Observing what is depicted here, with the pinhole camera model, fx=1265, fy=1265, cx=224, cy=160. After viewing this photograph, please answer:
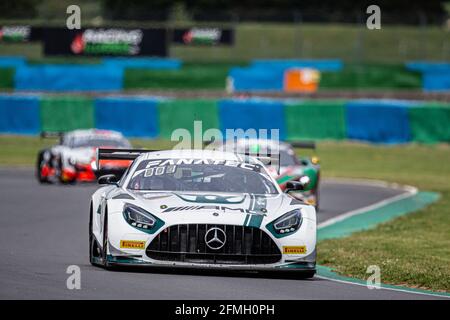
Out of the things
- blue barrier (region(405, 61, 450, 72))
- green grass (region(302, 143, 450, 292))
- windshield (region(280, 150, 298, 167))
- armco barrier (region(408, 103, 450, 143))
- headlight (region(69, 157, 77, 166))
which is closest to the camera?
green grass (region(302, 143, 450, 292))

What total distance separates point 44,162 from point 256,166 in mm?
14006

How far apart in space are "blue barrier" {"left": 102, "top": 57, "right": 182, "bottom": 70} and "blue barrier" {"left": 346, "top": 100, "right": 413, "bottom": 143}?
55.2ft

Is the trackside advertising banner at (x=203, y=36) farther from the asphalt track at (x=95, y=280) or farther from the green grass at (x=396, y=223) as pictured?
the asphalt track at (x=95, y=280)

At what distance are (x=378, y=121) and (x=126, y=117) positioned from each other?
7961 millimetres

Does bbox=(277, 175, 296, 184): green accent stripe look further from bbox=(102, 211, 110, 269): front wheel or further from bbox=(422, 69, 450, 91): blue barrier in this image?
bbox=(422, 69, 450, 91): blue barrier

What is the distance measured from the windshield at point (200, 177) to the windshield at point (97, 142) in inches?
553

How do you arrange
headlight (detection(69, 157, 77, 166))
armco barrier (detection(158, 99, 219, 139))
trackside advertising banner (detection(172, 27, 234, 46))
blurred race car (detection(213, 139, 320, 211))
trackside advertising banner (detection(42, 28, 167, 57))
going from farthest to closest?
trackside advertising banner (detection(172, 27, 234, 46)) < trackside advertising banner (detection(42, 28, 167, 57)) < armco barrier (detection(158, 99, 219, 139)) < headlight (detection(69, 157, 77, 166)) < blurred race car (detection(213, 139, 320, 211))

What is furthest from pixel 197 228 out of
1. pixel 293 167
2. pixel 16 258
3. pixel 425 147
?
pixel 425 147

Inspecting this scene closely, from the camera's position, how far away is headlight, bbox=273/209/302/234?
1137 cm

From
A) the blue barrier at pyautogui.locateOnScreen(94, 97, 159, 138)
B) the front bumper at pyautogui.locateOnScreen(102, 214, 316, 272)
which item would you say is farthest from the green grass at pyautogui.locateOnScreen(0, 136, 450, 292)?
the front bumper at pyautogui.locateOnScreen(102, 214, 316, 272)

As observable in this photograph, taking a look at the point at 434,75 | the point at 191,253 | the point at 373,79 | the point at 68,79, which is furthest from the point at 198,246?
the point at 373,79

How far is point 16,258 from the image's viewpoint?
12461 millimetres

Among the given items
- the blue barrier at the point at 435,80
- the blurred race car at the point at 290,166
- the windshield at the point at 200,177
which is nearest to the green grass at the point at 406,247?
the windshield at the point at 200,177

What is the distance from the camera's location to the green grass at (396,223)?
13008 mm
